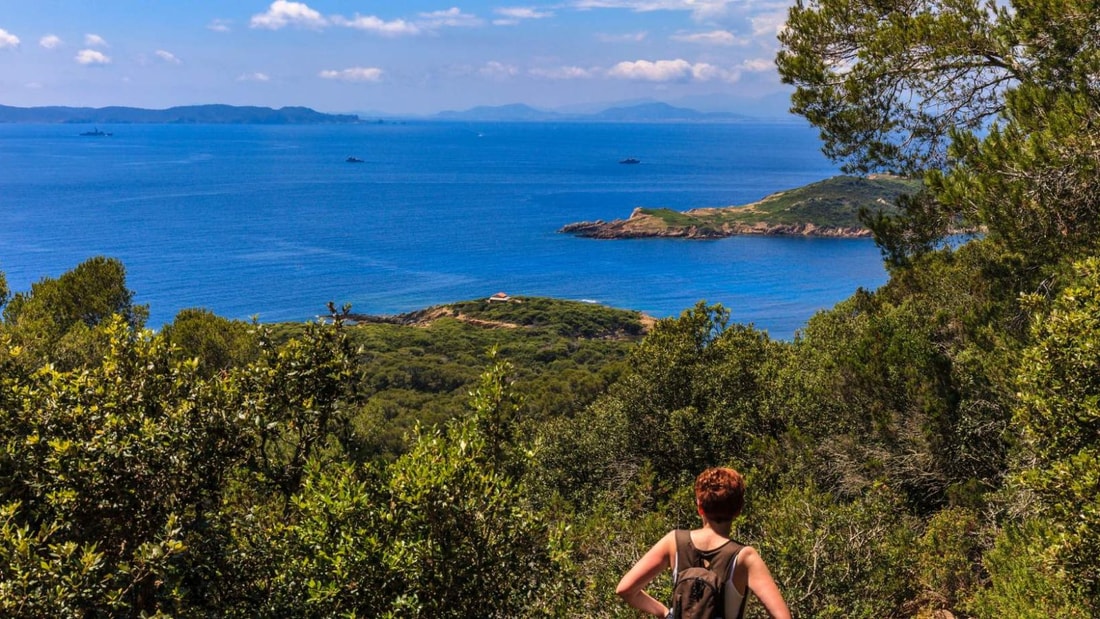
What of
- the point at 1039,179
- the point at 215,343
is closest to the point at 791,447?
the point at 1039,179

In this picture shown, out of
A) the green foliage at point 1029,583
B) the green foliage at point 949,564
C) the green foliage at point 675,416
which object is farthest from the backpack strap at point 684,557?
the green foliage at point 675,416

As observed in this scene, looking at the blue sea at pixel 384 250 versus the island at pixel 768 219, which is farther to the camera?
the island at pixel 768 219

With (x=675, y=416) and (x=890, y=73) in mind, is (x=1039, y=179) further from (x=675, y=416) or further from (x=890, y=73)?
(x=675, y=416)

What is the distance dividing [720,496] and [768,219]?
137 metres

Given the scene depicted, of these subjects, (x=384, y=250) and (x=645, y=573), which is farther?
(x=384, y=250)

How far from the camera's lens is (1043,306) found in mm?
8414

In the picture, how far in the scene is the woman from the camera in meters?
3.72

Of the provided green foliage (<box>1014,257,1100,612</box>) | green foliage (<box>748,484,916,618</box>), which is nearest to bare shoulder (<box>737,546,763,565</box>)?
green foliage (<box>748,484,916,618</box>)

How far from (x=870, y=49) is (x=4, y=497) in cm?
1156

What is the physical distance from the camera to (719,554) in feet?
12.3

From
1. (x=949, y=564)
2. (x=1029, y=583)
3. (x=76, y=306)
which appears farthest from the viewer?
(x=76, y=306)

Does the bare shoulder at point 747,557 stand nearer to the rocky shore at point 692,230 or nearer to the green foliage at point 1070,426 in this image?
the green foliage at point 1070,426

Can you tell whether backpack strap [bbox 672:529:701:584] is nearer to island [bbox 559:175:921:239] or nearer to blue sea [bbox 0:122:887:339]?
blue sea [bbox 0:122:887:339]

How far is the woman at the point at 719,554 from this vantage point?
3717 mm
